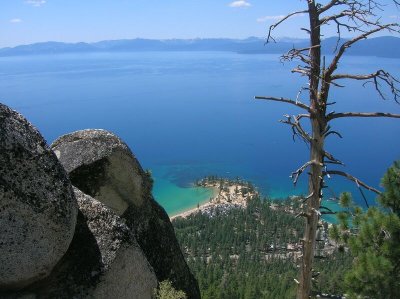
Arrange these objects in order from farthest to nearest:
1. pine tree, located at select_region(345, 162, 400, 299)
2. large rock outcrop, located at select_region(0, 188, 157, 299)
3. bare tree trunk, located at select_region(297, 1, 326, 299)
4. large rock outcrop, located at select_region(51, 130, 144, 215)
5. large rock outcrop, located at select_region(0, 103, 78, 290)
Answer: pine tree, located at select_region(345, 162, 400, 299) < large rock outcrop, located at select_region(51, 130, 144, 215) < bare tree trunk, located at select_region(297, 1, 326, 299) < large rock outcrop, located at select_region(0, 188, 157, 299) < large rock outcrop, located at select_region(0, 103, 78, 290)

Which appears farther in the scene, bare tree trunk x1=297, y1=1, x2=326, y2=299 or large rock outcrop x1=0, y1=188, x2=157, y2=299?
bare tree trunk x1=297, y1=1, x2=326, y2=299

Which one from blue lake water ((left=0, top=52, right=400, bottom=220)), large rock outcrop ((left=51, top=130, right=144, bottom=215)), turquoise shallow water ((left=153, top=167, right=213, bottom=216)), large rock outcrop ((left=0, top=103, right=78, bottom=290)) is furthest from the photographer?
blue lake water ((left=0, top=52, right=400, bottom=220))

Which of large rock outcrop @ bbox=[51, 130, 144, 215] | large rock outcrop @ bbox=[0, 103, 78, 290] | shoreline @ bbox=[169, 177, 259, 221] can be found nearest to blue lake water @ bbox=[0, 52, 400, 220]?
shoreline @ bbox=[169, 177, 259, 221]

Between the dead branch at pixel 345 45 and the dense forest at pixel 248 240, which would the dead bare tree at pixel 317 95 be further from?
the dense forest at pixel 248 240

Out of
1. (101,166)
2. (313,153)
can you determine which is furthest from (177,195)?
(313,153)

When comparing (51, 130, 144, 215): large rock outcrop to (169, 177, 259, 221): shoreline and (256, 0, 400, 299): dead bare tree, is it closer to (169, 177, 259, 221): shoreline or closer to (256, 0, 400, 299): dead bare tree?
(256, 0, 400, 299): dead bare tree

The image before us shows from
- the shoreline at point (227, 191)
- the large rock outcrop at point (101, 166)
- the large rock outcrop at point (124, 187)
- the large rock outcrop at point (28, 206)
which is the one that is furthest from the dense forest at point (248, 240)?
the large rock outcrop at point (28, 206)

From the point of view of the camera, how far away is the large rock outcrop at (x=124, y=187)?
665 centimetres

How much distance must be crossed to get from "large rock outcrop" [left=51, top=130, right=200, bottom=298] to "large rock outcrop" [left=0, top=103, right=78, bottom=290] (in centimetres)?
216

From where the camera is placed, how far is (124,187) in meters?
6.98

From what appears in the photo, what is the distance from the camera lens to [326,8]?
17.7ft

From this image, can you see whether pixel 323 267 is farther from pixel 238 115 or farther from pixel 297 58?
pixel 238 115

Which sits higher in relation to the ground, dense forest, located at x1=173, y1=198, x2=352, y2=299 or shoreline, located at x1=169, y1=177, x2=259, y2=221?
shoreline, located at x1=169, y1=177, x2=259, y2=221

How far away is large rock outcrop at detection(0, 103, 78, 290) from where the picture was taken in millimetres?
3982
